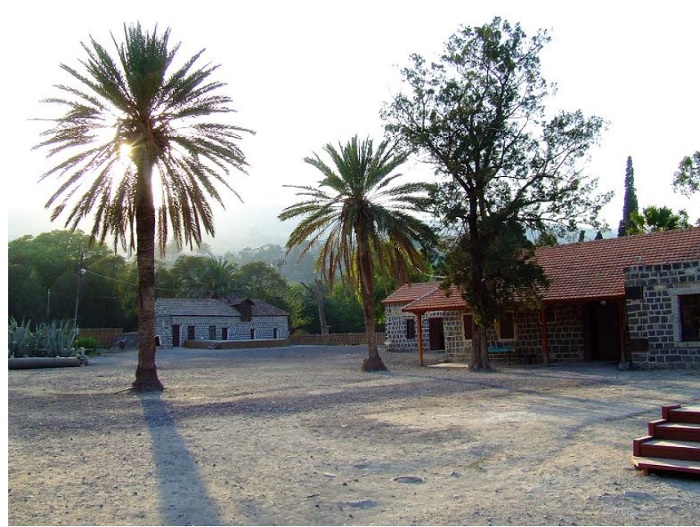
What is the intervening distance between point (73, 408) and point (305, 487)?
389 inches

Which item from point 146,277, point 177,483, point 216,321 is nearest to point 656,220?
point 146,277

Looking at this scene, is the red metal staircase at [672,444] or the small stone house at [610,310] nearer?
the red metal staircase at [672,444]

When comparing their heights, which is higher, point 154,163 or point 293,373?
point 154,163

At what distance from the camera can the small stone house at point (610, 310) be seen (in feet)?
68.3

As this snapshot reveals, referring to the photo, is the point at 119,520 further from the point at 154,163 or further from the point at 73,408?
the point at 154,163

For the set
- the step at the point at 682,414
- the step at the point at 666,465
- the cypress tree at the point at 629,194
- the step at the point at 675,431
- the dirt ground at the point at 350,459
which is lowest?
the dirt ground at the point at 350,459

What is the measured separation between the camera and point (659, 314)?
2111 centimetres

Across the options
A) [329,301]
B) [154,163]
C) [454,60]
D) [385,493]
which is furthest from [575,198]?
[329,301]

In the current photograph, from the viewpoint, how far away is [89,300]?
66625 mm

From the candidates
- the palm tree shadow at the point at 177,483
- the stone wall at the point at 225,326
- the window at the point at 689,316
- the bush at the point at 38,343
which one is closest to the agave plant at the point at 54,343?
the bush at the point at 38,343

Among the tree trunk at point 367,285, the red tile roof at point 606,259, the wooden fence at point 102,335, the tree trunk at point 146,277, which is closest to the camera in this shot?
the tree trunk at point 146,277

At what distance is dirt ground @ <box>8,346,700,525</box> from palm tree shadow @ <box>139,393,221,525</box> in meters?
0.03

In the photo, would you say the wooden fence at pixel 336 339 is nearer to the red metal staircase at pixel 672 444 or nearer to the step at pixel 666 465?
the red metal staircase at pixel 672 444

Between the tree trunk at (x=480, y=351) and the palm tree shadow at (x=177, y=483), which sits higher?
Result: the tree trunk at (x=480, y=351)
